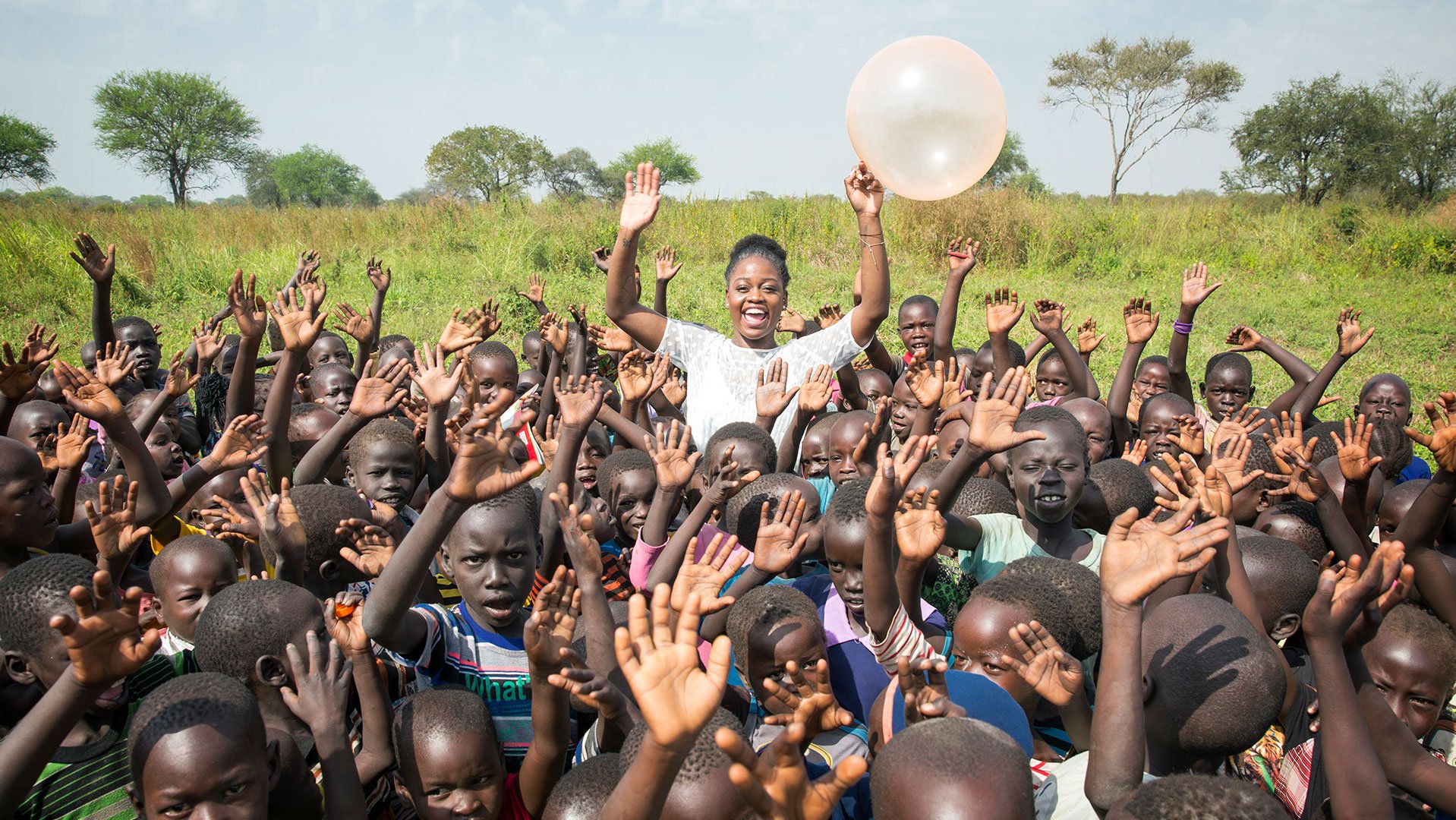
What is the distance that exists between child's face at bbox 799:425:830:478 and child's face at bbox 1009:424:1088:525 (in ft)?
3.32

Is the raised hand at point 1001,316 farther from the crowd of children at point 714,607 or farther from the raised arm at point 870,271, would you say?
the raised arm at point 870,271

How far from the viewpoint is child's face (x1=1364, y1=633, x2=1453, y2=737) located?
7.82 ft

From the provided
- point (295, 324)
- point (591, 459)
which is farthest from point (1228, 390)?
point (295, 324)

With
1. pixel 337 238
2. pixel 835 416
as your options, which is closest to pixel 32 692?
pixel 835 416

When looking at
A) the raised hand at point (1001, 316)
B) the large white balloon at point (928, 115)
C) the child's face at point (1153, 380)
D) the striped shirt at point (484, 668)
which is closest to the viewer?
the striped shirt at point (484, 668)

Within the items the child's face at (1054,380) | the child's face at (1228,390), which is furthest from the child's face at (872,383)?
the child's face at (1228,390)

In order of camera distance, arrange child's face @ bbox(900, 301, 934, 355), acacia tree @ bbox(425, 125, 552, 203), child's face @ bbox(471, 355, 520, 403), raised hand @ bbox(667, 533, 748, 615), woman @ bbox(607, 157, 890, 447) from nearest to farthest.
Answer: raised hand @ bbox(667, 533, 748, 615) → woman @ bbox(607, 157, 890, 447) → child's face @ bbox(471, 355, 520, 403) → child's face @ bbox(900, 301, 934, 355) → acacia tree @ bbox(425, 125, 552, 203)

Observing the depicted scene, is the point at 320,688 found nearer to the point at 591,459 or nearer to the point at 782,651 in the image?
the point at 782,651

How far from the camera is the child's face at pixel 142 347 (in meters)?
5.57

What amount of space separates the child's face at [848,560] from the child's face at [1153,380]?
11.2 ft

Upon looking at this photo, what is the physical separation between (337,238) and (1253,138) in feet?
68.5

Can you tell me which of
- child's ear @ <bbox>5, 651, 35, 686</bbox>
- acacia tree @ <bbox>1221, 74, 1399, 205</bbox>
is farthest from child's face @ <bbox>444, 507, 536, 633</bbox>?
acacia tree @ <bbox>1221, 74, 1399, 205</bbox>

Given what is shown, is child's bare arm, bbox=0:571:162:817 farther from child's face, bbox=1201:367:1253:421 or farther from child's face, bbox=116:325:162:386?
child's face, bbox=1201:367:1253:421

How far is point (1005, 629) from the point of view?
2.31 metres
